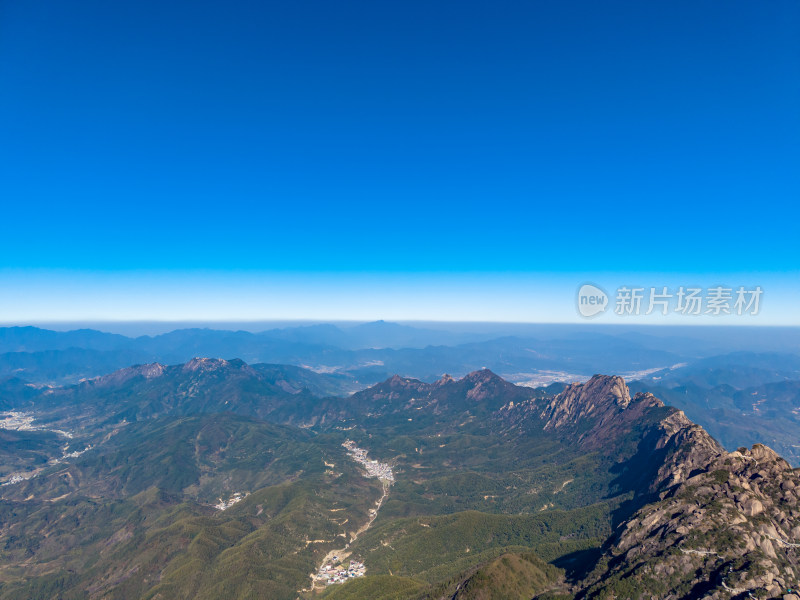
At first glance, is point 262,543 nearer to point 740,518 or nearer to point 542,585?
point 542,585

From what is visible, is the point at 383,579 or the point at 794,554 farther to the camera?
the point at 383,579

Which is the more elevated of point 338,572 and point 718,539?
point 718,539

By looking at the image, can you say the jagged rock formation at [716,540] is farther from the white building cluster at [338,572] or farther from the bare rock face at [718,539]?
the white building cluster at [338,572]

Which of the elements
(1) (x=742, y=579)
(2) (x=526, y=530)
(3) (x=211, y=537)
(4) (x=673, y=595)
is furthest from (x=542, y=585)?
(3) (x=211, y=537)

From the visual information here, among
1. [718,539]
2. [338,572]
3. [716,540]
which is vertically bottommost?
[338,572]

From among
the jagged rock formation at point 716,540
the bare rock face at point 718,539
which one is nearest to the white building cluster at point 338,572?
the jagged rock formation at point 716,540

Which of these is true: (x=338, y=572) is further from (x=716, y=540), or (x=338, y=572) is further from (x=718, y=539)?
(x=718, y=539)

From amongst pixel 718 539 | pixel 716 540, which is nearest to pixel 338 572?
pixel 716 540

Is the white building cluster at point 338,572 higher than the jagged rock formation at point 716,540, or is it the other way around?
the jagged rock formation at point 716,540
